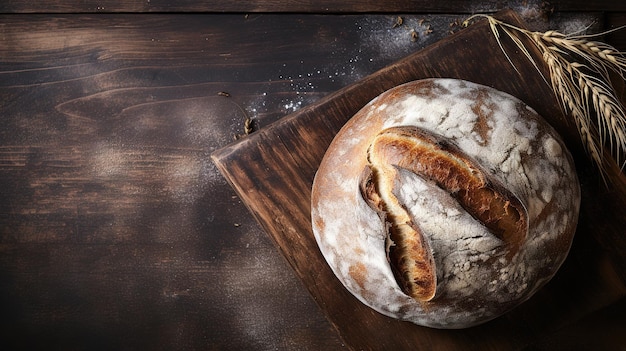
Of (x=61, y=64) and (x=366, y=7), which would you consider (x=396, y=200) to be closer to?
(x=366, y=7)

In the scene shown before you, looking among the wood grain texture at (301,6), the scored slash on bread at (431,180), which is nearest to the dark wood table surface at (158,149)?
the wood grain texture at (301,6)

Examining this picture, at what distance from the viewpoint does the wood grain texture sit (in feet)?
5.81

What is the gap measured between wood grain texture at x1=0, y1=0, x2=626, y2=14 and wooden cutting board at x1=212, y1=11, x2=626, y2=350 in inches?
8.5

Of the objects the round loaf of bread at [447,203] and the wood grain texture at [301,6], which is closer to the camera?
the round loaf of bread at [447,203]

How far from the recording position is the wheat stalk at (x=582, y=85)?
1.46 metres

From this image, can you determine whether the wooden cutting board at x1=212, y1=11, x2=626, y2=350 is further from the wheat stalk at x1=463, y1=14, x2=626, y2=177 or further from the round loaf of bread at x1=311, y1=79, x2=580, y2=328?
the round loaf of bread at x1=311, y1=79, x2=580, y2=328

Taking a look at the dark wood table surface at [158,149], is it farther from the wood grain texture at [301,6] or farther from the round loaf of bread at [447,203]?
the round loaf of bread at [447,203]

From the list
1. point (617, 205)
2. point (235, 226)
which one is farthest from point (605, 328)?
point (235, 226)

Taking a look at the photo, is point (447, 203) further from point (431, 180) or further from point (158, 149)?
point (158, 149)

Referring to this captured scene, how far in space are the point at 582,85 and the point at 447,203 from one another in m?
0.62

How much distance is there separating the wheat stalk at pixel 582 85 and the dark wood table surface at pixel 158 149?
24 cm

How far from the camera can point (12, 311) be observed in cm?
186

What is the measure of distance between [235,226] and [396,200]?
75 cm

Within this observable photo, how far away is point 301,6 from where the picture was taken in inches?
71.3
